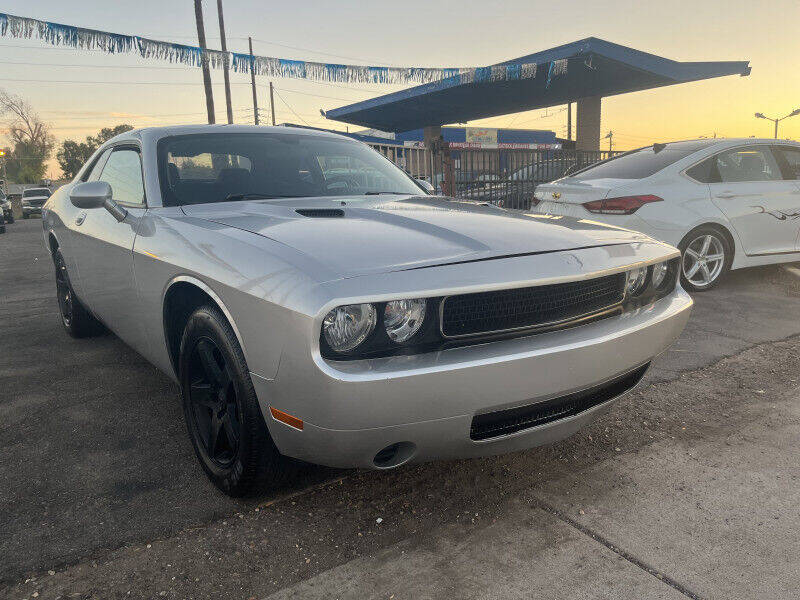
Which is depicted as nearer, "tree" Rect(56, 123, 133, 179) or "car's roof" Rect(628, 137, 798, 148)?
"car's roof" Rect(628, 137, 798, 148)

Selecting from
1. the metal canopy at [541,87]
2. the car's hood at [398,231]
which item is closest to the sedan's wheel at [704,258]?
the car's hood at [398,231]

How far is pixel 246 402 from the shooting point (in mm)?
1940

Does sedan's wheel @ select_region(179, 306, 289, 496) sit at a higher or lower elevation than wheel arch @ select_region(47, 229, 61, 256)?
lower

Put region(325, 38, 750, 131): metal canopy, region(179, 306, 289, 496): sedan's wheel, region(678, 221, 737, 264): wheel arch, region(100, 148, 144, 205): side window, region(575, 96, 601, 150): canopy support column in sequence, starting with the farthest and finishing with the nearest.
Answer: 1. region(575, 96, 601, 150): canopy support column
2. region(325, 38, 750, 131): metal canopy
3. region(678, 221, 737, 264): wheel arch
4. region(100, 148, 144, 205): side window
5. region(179, 306, 289, 496): sedan's wheel

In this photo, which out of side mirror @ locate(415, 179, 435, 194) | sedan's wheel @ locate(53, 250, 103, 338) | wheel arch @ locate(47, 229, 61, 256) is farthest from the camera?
wheel arch @ locate(47, 229, 61, 256)

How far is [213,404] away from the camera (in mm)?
2295

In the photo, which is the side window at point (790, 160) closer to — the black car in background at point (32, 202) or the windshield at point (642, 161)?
the windshield at point (642, 161)

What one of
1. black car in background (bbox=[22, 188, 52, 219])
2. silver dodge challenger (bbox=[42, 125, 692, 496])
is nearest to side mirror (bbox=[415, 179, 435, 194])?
silver dodge challenger (bbox=[42, 125, 692, 496])

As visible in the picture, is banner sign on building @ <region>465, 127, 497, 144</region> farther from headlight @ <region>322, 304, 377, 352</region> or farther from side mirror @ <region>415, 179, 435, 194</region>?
headlight @ <region>322, 304, 377, 352</region>

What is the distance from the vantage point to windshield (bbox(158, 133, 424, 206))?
9.48ft

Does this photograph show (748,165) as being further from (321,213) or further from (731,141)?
(321,213)

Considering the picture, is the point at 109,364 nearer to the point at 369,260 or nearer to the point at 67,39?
the point at 369,260

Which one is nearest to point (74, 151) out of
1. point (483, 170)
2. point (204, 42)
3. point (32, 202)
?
point (32, 202)

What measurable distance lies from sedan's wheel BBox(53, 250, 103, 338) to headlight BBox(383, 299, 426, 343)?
10.7 feet
